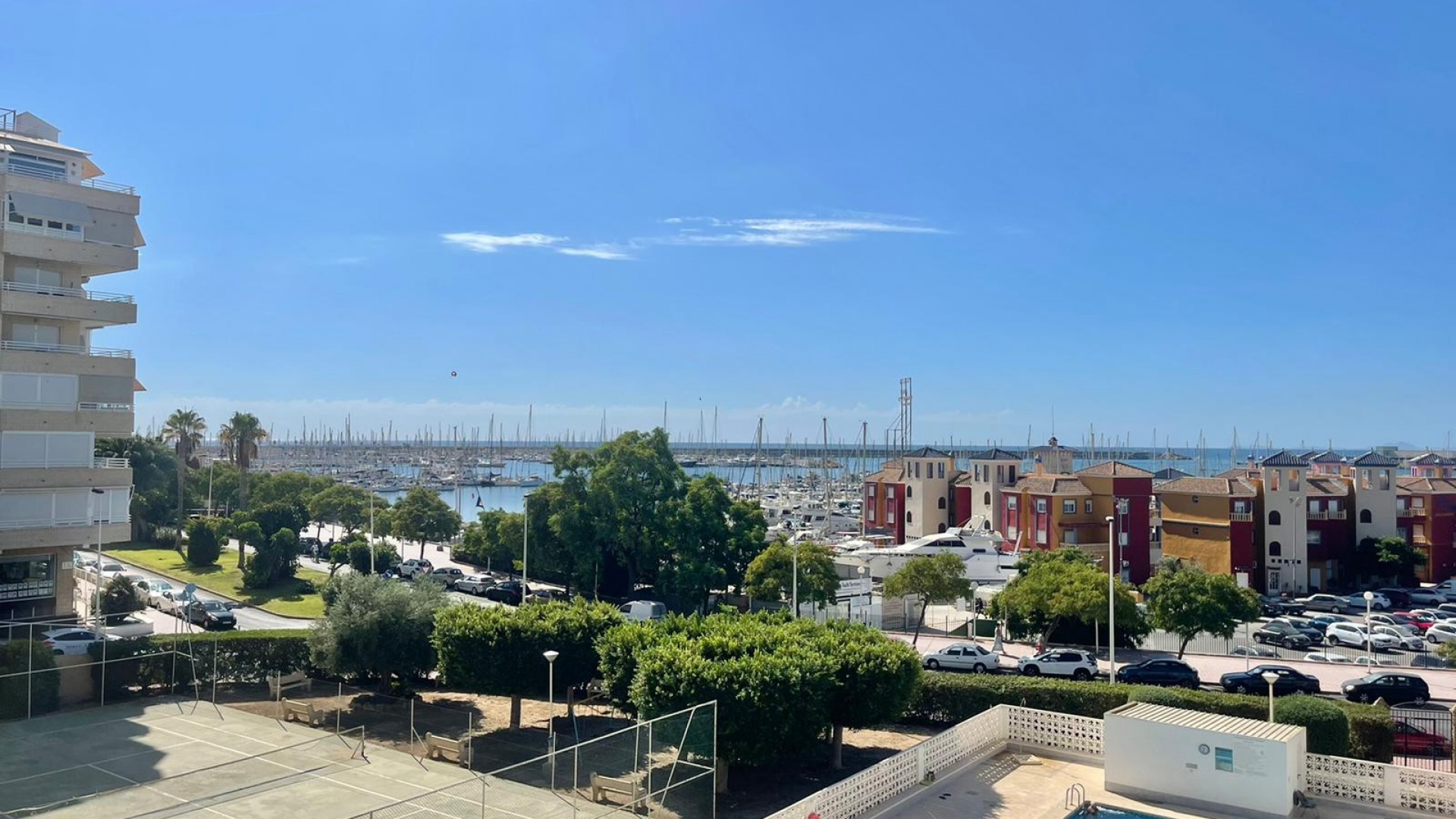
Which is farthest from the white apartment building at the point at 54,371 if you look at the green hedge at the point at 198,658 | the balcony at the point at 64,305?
the green hedge at the point at 198,658

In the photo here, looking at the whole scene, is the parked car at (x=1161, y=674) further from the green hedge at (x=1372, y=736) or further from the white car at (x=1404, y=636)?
the white car at (x=1404, y=636)

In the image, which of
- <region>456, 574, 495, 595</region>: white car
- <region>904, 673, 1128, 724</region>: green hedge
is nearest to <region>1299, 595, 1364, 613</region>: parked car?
<region>904, 673, 1128, 724</region>: green hedge

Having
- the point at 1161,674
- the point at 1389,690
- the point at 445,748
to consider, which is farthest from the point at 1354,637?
the point at 445,748

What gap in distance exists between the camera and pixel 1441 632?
46.1 meters

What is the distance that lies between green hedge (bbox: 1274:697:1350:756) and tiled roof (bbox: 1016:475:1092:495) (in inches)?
1700

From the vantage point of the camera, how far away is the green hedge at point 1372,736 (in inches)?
922

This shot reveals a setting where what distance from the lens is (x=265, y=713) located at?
94.5 ft

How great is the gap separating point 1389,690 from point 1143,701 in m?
12.4

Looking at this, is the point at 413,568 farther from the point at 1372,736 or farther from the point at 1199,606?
the point at 1372,736

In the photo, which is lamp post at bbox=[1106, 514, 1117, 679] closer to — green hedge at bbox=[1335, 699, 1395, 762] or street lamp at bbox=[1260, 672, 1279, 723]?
street lamp at bbox=[1260, 672, 1279, 723]

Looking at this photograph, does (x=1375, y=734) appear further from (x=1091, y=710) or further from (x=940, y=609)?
(x=940, y=609)

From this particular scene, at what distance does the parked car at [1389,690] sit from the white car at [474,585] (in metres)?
41.0

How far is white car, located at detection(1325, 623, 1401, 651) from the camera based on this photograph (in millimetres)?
43938

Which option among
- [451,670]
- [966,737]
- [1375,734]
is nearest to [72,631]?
[451,670]
